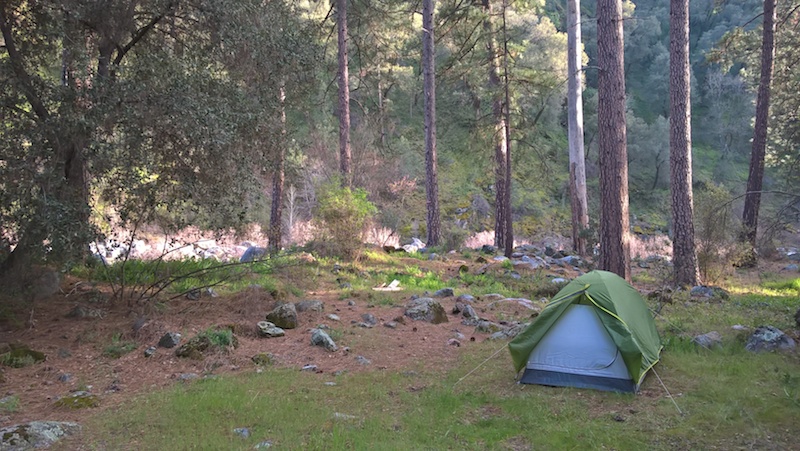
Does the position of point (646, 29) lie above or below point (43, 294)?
above

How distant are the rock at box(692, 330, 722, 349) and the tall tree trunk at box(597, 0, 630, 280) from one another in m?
2.97

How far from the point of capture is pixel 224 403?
206 inches

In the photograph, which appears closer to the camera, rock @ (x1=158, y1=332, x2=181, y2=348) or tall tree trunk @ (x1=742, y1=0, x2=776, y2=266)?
rock @ (x1=158, y1=332, x2=181, y2=348)

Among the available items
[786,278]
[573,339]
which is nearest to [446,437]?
[573,339]

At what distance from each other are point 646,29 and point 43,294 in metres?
51.9

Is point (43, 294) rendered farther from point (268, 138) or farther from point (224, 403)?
point (224, 403)

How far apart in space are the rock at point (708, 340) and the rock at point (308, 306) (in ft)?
17.6

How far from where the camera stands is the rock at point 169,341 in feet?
22.5

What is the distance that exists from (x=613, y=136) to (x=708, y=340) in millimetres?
4367

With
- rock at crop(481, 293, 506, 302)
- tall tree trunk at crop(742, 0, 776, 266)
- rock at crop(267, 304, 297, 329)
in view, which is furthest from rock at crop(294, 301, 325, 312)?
tall tree trunk at crop(742, 0, 776, 266)

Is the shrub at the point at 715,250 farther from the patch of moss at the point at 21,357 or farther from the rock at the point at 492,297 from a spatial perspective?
the patch of moss at the point at 21,357

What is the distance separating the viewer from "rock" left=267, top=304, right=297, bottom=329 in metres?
7.94

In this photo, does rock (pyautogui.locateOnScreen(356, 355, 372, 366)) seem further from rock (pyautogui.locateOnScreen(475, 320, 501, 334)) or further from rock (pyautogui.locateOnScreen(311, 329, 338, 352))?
rock (pyautogui.locateOnScreen(475, 320, 501, 334))

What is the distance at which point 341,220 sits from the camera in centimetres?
1266
